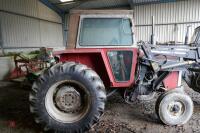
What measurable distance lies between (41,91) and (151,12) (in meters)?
13.4

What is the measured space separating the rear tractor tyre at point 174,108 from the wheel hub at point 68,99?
1.34m

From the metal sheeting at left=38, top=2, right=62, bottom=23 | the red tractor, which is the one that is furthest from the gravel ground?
the metal sheeting at left=38, top=2, right=62, bottom=23

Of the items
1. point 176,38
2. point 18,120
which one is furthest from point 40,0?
point 18,120

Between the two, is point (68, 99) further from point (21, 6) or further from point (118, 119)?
point (21, 6)

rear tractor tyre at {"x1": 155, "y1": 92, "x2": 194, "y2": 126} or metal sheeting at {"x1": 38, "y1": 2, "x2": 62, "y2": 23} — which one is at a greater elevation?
metal sheeting at {"x1": 38, "y1": 2, "x2": 62, "y2": 23}

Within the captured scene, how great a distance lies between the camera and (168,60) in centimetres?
350

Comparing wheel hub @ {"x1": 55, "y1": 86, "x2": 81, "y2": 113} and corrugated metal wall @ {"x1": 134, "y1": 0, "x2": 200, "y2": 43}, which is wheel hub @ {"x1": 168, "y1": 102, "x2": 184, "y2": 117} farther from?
corrugated metal wall @ {"x1": 134, "y1": 0, "x2": 200, "y2": 43}

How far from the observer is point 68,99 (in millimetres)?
3141

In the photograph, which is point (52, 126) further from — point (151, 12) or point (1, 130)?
point (151, 12)

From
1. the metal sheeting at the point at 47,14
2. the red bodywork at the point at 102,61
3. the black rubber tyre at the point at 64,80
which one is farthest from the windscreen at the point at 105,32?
the metal sheeting at the point at 47,14

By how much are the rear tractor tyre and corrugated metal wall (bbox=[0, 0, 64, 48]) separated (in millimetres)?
9758

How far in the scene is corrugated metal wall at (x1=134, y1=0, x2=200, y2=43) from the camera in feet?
43.9

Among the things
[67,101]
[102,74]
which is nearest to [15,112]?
[67,101]

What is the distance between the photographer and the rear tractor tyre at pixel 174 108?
324cm
